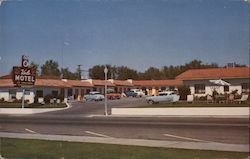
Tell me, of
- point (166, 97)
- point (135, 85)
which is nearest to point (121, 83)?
point (135, 85)

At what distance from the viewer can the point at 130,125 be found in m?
13.8

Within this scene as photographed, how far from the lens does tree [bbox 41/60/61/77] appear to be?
42.8 feet

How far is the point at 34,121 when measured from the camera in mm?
15742

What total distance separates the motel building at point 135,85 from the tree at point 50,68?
0.41 m

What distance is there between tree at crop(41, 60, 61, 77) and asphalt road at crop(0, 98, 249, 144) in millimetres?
1237

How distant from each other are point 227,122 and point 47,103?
5206 mm

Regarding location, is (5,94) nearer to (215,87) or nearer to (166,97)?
(166,97)

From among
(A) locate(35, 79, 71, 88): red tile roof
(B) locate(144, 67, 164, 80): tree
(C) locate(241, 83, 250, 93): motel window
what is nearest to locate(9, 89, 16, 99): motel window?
(A) locate(35, 79, 71, 88): red tile roof

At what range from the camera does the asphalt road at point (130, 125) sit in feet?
40.5

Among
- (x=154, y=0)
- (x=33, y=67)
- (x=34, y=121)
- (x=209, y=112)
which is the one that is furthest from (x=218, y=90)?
(x=34, y=121)

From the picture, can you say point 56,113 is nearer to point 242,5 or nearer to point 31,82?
point 31,82

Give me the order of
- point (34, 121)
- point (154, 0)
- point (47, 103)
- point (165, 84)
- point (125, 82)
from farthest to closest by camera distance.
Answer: point (34, 121) < point (47, 103) < point (125, 82) < point (165, 84) < point (154, 0)

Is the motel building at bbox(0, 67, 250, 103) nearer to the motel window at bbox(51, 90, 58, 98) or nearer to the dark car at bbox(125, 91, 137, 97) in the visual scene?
the motel window at bbox(51, 90, 58, 98)

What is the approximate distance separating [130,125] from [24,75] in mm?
3289
